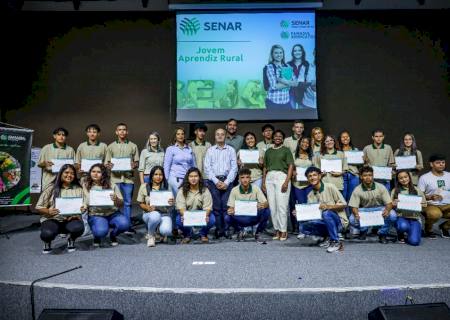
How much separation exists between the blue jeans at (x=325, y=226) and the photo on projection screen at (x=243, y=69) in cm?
240

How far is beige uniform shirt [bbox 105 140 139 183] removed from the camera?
4.78 meters

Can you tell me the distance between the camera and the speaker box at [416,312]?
2.02 m

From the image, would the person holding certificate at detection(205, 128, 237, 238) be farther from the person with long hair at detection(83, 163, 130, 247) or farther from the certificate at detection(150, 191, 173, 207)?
the person with long hair at detection(83, 163, 130, 247)

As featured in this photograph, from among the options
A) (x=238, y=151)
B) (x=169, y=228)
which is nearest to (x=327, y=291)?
(x=169, y=228)

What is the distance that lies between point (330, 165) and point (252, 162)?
86 centimetres

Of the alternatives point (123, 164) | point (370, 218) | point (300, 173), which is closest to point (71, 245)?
point (123, 164)

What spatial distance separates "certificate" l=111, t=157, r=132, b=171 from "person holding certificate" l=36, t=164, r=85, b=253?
2.15ft

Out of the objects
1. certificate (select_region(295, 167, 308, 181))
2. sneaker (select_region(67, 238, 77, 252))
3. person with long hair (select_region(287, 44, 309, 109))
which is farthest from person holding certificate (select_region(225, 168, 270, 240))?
person with long hair (select_region(287, 44, 309, 109))

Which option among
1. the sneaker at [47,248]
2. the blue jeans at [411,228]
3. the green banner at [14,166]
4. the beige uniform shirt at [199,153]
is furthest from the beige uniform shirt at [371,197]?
the green banner at [14,166]

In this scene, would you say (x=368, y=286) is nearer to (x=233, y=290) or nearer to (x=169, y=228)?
(x=233, y=290)

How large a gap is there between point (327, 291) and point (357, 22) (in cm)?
→ 551

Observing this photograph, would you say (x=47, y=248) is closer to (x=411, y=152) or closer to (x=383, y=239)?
(x=383, y=239)

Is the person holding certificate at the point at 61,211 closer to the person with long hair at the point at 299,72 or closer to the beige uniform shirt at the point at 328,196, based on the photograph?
the beige uniform shirt at the point at 328,196

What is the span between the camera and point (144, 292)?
2570 millimetres
